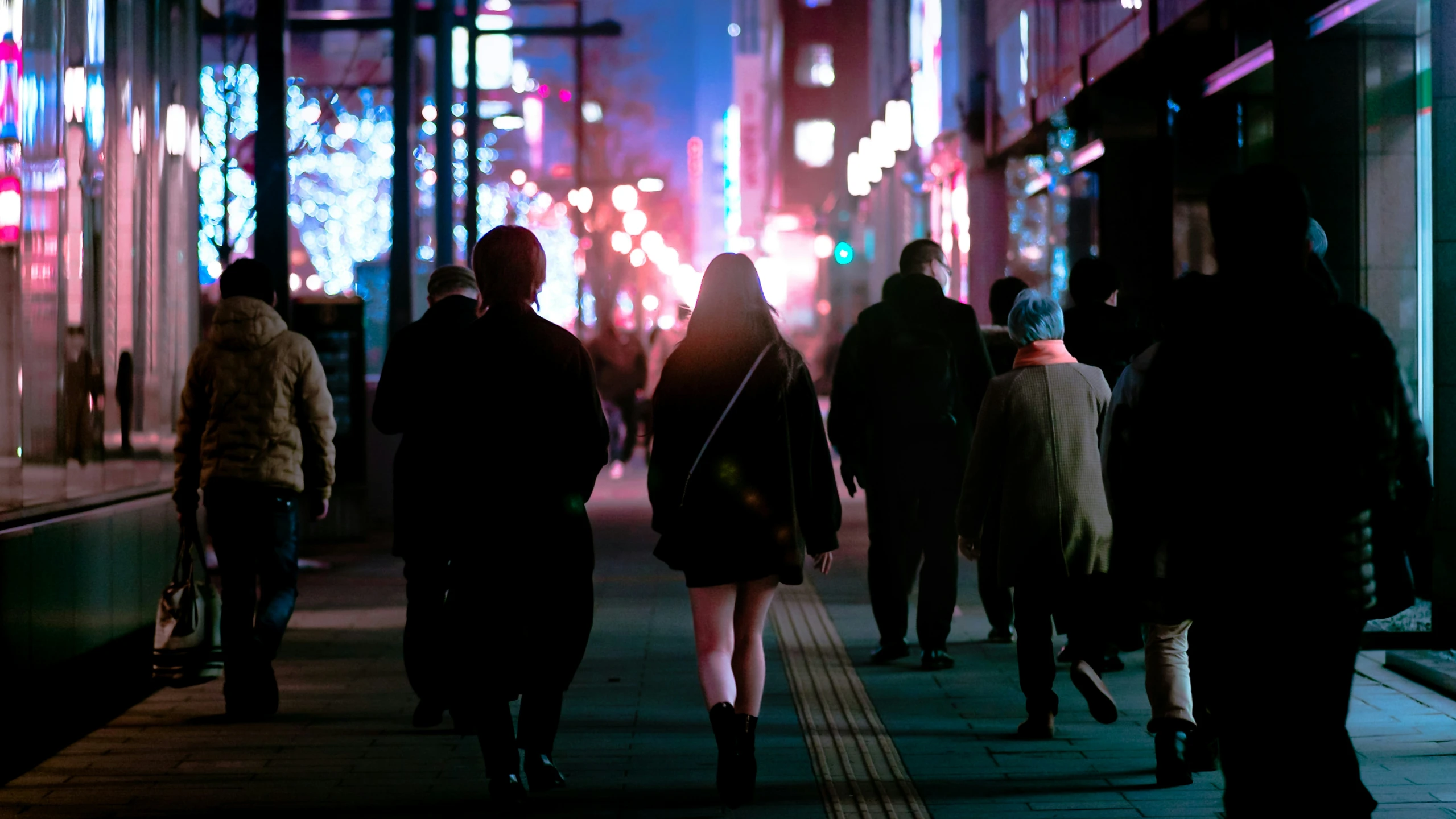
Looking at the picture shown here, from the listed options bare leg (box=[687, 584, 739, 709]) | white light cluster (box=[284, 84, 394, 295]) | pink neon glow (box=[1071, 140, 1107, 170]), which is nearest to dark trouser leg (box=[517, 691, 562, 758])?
bare leg (box=[687, 584, 739, 709])

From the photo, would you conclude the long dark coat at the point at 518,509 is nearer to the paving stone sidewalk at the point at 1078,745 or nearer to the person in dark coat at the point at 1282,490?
the paving stone sidewalk at the point at 1078,745

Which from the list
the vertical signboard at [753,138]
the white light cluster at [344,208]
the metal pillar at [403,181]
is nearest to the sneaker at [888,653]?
the metal pillar at [403,181]

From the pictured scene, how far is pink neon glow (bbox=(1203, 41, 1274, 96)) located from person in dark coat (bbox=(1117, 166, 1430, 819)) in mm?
7793

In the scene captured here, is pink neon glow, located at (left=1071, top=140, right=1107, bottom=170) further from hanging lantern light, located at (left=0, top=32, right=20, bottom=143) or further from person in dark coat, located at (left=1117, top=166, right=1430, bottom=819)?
person in dark coat, located at (left=1117, top=166, right=1430, bottom=819)

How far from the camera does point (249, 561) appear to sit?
7266 mm

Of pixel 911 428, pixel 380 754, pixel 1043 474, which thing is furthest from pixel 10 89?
pixel 911 428

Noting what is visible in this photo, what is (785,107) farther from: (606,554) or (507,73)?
(606,554)

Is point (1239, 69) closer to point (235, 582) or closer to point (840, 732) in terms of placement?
point (840, 732)

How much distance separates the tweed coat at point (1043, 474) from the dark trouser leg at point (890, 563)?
1.83m

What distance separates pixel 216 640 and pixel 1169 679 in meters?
4.38

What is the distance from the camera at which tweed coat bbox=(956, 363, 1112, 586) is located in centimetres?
669

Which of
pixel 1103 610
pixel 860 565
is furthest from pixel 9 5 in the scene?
pixel 860 565

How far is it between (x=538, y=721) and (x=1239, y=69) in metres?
8.40

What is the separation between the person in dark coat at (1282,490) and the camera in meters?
3.66
